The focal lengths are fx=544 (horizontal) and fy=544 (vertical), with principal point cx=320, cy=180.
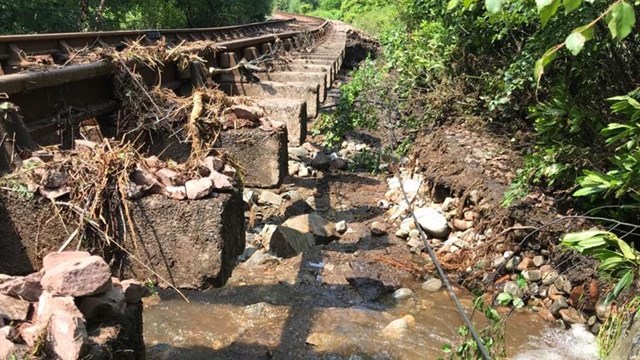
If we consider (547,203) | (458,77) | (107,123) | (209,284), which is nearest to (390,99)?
(458,77)

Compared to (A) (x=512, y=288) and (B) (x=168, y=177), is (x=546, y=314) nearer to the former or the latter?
(A) (x=512, y=288)

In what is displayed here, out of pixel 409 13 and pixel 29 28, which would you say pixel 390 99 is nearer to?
pixel 409 13

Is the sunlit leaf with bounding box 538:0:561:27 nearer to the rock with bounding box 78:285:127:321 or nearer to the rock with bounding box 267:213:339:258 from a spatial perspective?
the rock with bounding box 78:285:127:321

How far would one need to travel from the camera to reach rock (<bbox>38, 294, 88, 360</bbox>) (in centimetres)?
188

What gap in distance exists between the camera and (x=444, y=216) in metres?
6.36

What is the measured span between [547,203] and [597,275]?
37.1 inches

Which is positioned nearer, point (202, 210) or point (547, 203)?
point (202, 210)

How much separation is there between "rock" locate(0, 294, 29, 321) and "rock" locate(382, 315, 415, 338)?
2.93 m

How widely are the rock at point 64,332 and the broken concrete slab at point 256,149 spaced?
1975 mm

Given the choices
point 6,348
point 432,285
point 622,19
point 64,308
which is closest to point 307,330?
point 432,285

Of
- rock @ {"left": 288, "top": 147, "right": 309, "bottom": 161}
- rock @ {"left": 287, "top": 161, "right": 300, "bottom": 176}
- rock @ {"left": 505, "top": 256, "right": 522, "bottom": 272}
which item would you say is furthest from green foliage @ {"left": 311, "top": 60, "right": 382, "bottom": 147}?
rock @ {"left": 505, "top": 256, "right": 522, "bottom": 272}

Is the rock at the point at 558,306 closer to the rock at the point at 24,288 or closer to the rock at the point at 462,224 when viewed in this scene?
the rock at the point at 462,224

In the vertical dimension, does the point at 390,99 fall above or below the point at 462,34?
below

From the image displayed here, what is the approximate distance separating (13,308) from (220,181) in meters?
1.07
